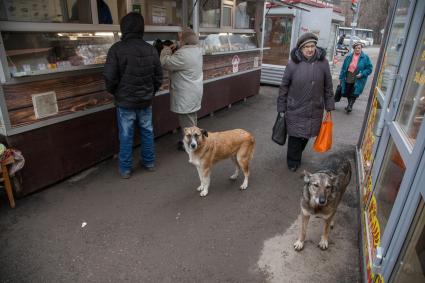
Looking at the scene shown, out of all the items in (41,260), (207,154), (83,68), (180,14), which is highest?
(180,14)

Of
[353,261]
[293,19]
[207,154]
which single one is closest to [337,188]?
[353,261]

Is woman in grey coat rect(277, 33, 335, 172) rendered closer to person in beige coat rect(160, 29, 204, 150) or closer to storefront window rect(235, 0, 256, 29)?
person in beige coat rect(160, 29, 204, 150)

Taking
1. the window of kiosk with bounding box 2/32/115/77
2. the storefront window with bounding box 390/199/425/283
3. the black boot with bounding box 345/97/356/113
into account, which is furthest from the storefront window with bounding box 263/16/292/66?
the storefront window with bounding box 390/199/425/283

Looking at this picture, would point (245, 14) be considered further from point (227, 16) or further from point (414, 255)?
point (414, 255)

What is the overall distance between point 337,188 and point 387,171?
0.53 metres

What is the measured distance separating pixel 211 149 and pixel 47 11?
9.93 ft

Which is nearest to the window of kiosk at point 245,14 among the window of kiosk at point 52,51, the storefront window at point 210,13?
the storefront window at point 210,13

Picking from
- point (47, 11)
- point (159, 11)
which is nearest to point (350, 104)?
point (159, 11)

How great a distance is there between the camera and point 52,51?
4.24 m

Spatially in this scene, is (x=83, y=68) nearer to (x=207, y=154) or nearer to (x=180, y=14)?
(x=207, y=154)

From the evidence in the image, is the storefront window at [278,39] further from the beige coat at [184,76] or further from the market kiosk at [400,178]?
the market kiosk at [400,178]

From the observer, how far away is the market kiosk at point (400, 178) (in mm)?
1958

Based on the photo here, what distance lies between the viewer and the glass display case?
6.99 meters

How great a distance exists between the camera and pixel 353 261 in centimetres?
307
